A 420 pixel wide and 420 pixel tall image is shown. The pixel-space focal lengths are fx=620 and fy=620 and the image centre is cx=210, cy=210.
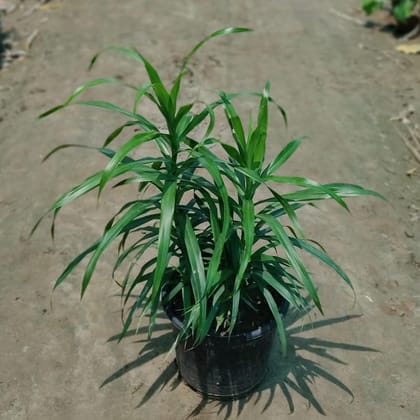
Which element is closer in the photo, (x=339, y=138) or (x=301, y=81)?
(x=339, y=138)

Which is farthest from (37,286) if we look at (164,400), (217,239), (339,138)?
(339,138)

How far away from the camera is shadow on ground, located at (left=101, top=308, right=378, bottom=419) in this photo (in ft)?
9.21

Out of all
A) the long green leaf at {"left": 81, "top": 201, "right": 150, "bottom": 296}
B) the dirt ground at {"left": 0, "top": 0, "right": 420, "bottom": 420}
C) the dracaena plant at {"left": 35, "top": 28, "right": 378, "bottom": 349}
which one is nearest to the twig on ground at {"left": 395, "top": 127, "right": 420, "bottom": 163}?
the dirt ground at {"left": 0, "top": 0, "right": 420, "bottom": 420}

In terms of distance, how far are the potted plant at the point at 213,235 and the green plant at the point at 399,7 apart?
4084 mm

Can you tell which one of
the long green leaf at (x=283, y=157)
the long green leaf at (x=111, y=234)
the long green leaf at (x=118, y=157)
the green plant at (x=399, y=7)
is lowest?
the green plant at (x=399, y=7)

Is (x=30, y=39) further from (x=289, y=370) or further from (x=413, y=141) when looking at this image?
(x=289, y=370)

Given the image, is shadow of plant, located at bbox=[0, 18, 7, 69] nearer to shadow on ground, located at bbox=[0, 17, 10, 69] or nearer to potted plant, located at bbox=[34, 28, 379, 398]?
shadow on ground, located at bbox=[0, 17, 10, 69]

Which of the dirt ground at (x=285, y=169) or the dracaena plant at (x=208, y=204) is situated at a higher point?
the dracaena plant at (x=208, y=204)

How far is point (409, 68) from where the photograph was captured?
568cm

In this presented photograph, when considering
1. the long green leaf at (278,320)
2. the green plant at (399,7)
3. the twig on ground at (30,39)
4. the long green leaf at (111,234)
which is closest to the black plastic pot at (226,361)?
the long green leaf at (278,320)

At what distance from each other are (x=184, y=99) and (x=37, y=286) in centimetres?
225

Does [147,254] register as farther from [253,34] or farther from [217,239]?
[253,34]

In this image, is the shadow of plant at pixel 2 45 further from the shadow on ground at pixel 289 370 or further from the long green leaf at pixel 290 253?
the long green leaf at pixel 290 253

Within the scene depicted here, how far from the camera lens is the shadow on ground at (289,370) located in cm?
281
